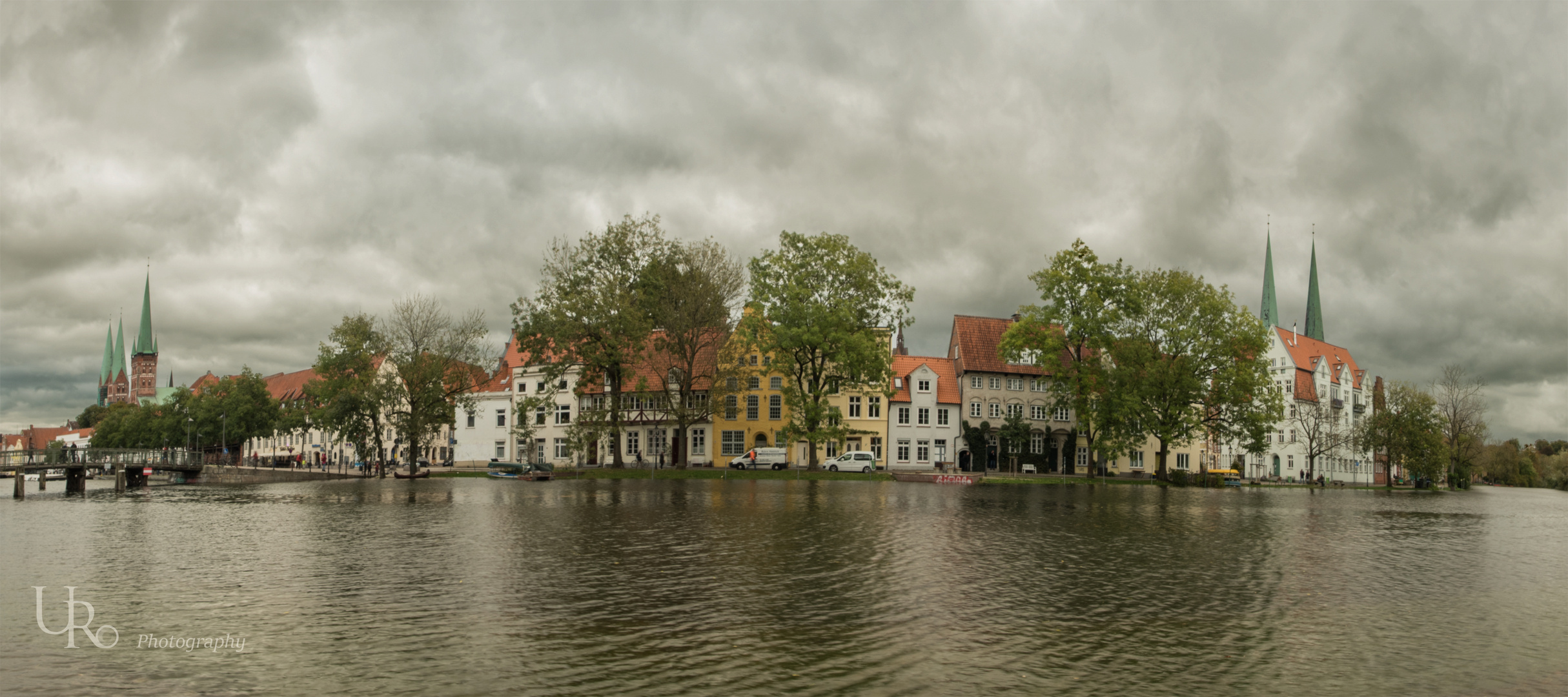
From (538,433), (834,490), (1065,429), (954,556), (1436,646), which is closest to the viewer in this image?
(1436,646)

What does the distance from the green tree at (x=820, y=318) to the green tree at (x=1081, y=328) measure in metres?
10.7

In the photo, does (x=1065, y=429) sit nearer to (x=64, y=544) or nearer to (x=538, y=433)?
(x=538, y=433)

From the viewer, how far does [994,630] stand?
46.6 ft

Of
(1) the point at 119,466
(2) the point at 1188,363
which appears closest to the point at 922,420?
(2) the point at 1188,363

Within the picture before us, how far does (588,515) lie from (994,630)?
22983mm

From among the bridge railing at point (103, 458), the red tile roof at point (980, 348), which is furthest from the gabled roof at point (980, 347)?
the bridge railing at point (103, 458)

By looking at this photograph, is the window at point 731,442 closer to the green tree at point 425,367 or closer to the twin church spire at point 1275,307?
the green tree at point 425,367

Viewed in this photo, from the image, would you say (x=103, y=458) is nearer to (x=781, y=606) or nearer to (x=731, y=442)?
(x=731, y=442)

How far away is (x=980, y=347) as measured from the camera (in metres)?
94.1

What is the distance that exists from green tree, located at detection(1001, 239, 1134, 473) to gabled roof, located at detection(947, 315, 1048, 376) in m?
16.6

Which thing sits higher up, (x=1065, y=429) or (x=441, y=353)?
(x=441, y=353)

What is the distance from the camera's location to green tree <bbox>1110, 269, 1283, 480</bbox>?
69.4 m

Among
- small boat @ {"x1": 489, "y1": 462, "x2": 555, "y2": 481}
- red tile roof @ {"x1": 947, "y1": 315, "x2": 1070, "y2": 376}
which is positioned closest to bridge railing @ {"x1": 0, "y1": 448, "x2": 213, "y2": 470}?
small boat @ {"x1": 489, "y1": 462, "x2": 555, "y2": 481}

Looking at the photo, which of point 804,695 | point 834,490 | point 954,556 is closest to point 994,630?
point 804,695
